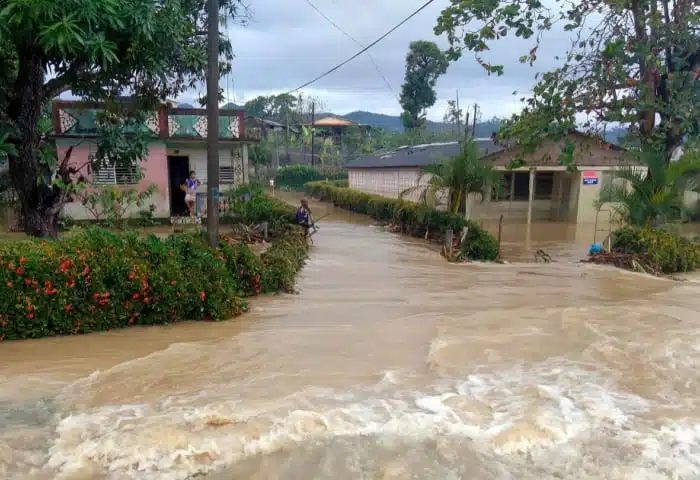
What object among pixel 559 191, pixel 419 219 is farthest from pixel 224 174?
pixel 559 191

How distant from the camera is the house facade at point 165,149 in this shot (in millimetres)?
14523

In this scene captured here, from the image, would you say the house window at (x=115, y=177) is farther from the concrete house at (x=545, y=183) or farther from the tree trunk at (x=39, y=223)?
the concrete house at (x=545, y=183)

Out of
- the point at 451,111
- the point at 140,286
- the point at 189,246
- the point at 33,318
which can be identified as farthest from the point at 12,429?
the point at 451,111

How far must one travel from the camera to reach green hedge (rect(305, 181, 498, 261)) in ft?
42.6

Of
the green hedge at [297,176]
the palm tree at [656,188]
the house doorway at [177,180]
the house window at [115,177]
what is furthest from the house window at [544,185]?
the green hedge at [297,176]

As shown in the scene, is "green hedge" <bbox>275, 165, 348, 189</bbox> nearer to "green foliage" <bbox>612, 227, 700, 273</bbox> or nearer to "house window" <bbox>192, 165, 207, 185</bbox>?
"house window" <bbox>192, 165, 207, 185</bbox>

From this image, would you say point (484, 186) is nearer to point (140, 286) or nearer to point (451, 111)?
point (140, 286)

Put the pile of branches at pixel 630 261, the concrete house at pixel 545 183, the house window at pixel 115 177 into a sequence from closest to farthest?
the pile of branches at pixel 630 261 < the house window at pixel 115 177 < the concrete house at pixel 545 183

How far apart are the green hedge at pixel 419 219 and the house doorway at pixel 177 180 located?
7.51 metres

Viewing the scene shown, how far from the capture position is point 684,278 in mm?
10898

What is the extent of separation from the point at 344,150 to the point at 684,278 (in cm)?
4244

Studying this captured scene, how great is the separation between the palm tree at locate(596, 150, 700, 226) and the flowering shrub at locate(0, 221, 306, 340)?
9454 mm

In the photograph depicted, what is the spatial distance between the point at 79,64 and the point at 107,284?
9.22 ft

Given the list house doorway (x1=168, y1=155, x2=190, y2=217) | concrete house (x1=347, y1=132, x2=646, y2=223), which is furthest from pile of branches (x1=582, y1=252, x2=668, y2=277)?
house doorway (x1=168, y1=155, x2=190, y2=217)
